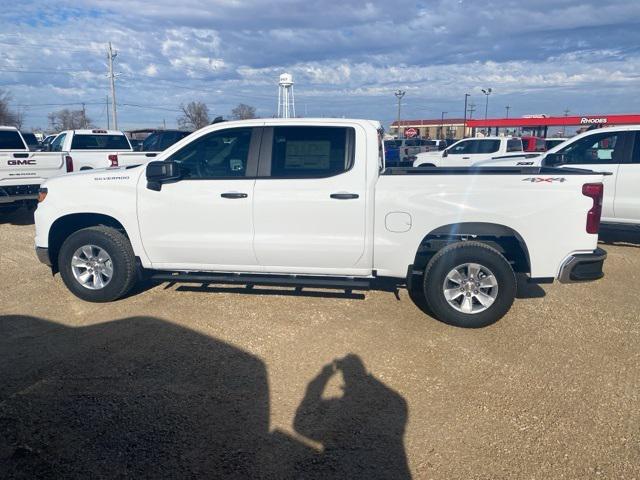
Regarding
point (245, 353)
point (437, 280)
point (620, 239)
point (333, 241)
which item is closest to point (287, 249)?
point (333, 241)

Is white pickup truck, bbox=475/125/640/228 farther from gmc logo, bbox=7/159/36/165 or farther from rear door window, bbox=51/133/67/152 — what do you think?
rear door window, bbox=51/133/67/152

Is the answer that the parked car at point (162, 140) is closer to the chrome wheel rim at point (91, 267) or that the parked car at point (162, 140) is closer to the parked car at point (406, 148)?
the parked car at point (406, 148)

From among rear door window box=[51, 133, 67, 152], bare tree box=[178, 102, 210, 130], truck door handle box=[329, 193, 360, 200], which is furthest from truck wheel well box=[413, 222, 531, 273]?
bare tree box=[178, 102, 210, 130]

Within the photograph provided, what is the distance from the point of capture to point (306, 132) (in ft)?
16.8

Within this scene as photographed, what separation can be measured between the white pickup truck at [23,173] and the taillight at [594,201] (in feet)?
30.4

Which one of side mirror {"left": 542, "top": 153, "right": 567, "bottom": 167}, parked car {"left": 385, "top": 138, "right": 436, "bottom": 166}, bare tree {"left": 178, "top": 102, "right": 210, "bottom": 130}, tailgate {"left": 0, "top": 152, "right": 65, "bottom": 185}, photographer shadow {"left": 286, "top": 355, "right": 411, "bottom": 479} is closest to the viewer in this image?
photographer shadow {"left": 286, "top": 355, "right": 411, "bottom": 479}

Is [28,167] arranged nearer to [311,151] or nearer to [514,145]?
[311,151]

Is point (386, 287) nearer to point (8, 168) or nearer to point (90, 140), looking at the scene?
point (8, 168)

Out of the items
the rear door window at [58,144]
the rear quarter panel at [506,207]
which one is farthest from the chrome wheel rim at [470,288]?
the rear door window at [58,144]

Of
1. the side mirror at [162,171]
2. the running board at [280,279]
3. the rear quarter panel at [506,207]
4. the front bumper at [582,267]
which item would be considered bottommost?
the running board at [280,279]

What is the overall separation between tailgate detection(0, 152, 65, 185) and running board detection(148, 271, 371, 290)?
5.59m

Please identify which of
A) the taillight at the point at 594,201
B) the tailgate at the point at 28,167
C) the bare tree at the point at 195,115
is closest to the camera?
the taillight at the point at 594,201

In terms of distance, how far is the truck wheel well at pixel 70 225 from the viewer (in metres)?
5.49

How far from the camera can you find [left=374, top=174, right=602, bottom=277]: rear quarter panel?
4.52 metres
